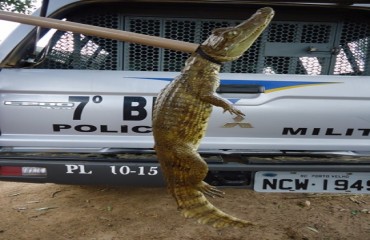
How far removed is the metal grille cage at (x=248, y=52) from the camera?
9.83ft

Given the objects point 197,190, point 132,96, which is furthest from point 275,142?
point 197,190

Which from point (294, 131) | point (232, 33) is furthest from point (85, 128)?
point (232, 33)

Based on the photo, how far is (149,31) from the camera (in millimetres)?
3059

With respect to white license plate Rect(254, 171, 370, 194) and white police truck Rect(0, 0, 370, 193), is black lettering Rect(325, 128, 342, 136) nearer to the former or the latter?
white police truck Rect(0, 0, 370, 193)

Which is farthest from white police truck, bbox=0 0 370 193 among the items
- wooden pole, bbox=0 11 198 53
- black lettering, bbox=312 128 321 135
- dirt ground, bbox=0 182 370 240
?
wooden pole, bbox=0 11 198 53

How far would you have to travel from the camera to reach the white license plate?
101 inches

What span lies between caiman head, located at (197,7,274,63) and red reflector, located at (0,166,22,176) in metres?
2.07

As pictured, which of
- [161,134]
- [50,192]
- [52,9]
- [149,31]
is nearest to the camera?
[161,134]

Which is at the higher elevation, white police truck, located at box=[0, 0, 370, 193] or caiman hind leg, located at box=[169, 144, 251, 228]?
caiman hind leg, located at box=[169, 144, 251, 228]

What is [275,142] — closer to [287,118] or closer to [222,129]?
[287,118]

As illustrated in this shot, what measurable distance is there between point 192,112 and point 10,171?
6.85ft

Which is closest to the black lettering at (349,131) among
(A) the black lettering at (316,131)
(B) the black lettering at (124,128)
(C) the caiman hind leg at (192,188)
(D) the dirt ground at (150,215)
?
(A) the black lettering at (316,131)

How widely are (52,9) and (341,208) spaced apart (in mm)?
3467

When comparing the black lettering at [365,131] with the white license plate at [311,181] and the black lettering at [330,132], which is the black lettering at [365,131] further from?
the white license plate at [311,181]
